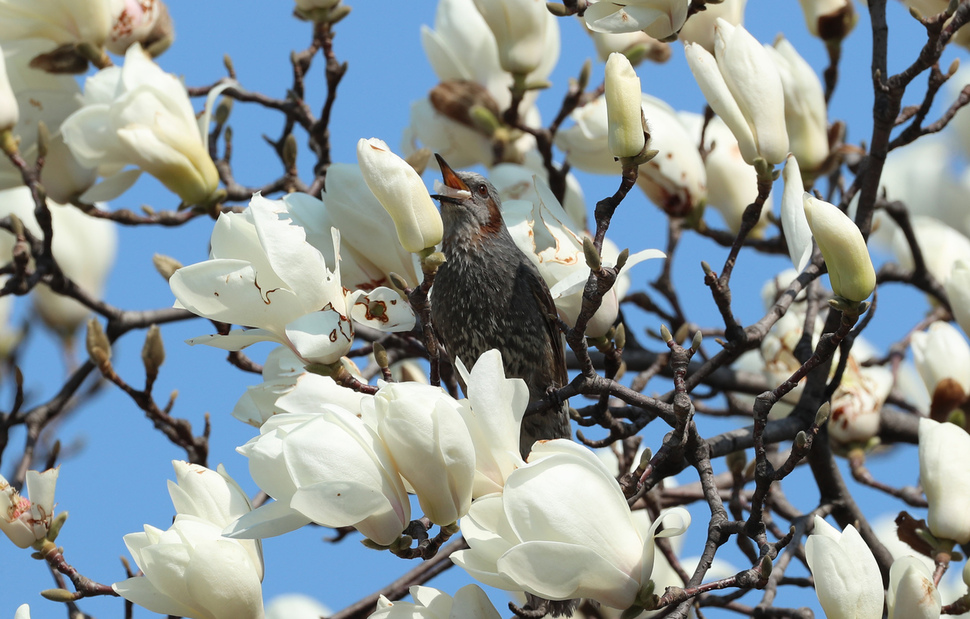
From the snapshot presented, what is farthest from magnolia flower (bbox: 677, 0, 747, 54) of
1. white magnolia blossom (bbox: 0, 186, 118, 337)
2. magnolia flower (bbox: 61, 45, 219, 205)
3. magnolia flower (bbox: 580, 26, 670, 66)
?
white magnolia blossom (bbox: 0, 186, 118, 337)

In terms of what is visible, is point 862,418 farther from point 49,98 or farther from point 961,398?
point 49,98

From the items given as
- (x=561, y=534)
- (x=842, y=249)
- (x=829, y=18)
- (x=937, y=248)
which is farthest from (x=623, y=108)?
(x=937, y=248)

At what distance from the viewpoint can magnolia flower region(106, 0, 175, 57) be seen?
8.77 ft

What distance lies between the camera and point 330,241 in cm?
180

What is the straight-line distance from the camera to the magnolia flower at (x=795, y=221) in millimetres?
1645

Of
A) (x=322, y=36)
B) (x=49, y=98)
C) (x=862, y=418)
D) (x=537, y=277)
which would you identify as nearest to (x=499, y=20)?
(x=322, y=36)

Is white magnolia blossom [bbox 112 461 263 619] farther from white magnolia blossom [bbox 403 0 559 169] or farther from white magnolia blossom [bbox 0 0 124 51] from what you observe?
white magnolia blossom [bbox 403 0 559 169]

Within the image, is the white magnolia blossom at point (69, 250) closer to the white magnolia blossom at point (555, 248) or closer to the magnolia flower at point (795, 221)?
the white magnolia blossom at point (555, 248)

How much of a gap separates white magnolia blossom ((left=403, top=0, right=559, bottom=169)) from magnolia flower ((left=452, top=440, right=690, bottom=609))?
201 cm

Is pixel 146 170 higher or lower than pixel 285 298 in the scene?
higher

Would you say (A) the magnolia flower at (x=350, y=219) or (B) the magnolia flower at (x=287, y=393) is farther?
(A) the magnolia flower at (x=350, y=219)

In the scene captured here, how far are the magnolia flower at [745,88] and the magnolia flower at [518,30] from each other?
1003 millimetres

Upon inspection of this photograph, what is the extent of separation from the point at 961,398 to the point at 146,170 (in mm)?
2025

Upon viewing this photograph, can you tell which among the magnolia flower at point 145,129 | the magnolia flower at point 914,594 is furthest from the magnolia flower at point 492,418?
the magnolia flower at point 145,129
